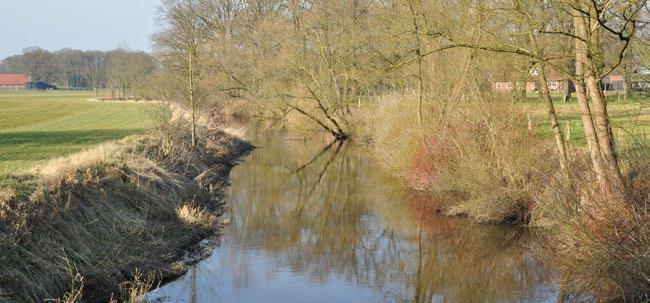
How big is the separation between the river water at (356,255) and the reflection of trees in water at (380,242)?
0.07 feet

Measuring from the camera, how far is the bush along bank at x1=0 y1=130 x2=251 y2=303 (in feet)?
29.5

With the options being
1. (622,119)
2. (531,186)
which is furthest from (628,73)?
(622,119)

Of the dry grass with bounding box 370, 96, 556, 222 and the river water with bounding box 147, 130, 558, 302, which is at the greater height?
the dry grass with bounding box 370, 96, 556, 222

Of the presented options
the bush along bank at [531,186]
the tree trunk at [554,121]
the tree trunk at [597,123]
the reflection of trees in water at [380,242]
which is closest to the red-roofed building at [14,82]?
the bush along bank at [531,186]

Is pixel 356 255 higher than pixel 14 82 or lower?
lower

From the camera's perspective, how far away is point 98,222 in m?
11.2

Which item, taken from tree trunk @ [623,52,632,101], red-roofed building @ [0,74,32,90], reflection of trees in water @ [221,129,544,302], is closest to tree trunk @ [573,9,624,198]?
tree trunk @ [623,52,632,101]

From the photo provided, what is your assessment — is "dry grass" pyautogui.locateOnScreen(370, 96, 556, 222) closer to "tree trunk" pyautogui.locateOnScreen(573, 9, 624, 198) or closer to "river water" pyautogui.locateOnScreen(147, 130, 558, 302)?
"river water" pyautogui.locateOnScreen(147, 130, 558, 302)

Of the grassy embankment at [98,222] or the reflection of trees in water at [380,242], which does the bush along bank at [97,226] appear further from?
the reflection of trees in water at [380,242]

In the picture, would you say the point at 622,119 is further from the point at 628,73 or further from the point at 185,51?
the point at 185,51

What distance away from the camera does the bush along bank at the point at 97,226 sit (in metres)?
8.98

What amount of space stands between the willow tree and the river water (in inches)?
183

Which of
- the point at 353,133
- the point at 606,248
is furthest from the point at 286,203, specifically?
the point at 353,133

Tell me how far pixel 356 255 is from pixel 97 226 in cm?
510
